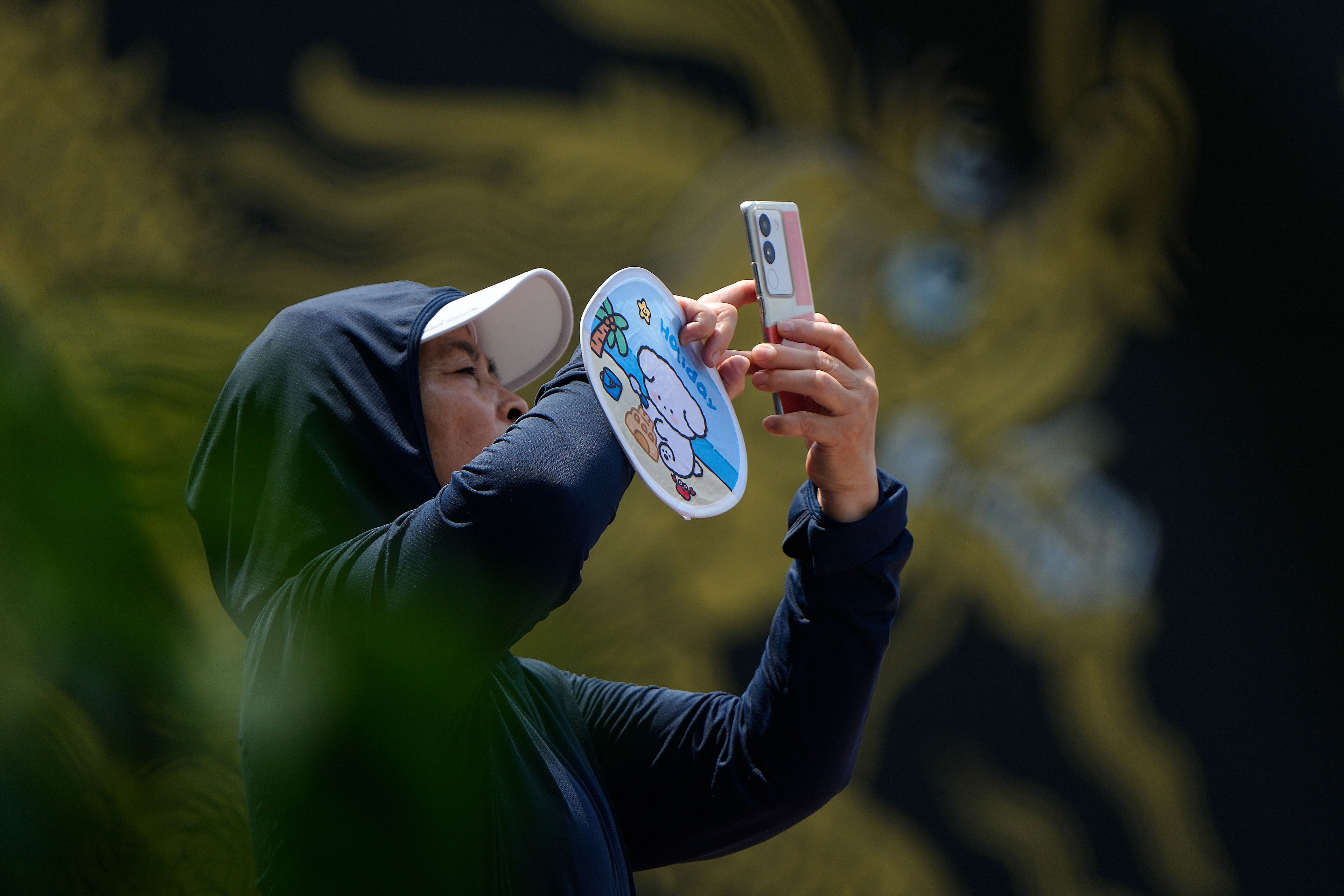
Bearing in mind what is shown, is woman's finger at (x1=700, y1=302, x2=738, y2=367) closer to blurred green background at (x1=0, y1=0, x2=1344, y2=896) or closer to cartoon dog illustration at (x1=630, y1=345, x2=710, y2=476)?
cartoon dog illustration at (x1=630, y1=345, x2=710, y2=476)

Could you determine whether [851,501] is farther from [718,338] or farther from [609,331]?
[609,331]

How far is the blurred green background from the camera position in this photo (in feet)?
5.92

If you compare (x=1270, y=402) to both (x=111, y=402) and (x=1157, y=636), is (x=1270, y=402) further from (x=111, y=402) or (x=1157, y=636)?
(x=111, y=402)

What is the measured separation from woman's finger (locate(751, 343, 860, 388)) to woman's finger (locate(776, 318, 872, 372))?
0.9 inches

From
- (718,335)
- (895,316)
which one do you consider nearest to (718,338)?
(718,335)

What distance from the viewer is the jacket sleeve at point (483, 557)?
0.83 m

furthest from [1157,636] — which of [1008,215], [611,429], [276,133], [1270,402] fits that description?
[276,133]

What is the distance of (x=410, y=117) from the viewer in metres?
1.93

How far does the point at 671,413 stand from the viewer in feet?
3.32

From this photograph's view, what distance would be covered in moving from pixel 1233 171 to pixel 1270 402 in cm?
54

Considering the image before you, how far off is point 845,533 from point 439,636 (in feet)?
1.51

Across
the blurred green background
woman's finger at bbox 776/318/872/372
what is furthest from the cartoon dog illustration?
the blurred green background

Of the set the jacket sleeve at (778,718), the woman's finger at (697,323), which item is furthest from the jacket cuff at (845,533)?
the woman's finger at (697,323)

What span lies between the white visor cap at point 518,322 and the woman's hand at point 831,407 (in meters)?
0.27
